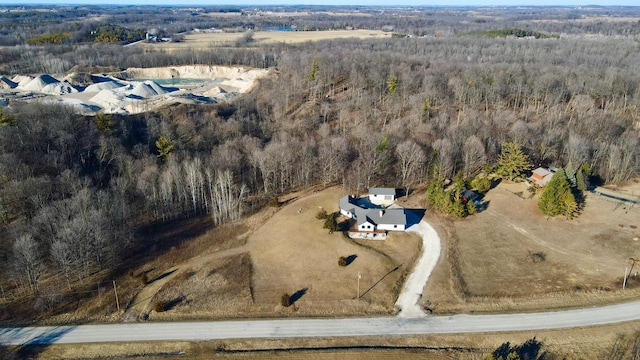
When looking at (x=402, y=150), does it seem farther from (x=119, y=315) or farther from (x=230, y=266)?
(x=119, y=315)

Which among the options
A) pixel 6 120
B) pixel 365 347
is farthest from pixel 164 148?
pixel 365 347

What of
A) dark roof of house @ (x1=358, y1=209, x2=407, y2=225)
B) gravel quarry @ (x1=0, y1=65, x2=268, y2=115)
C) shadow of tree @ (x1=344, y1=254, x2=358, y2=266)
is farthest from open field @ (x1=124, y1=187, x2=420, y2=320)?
gravel quarry @ (x1=0, y1=65, x2=268, y2=115)

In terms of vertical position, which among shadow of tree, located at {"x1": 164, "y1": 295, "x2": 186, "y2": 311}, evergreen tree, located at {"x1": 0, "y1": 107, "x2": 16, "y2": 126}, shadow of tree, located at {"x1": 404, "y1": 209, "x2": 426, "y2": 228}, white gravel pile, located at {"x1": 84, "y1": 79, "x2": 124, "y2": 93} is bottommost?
shadow of tree, located at {"x1": 164, "y1": 295, "x2": 186, "y2": 311}

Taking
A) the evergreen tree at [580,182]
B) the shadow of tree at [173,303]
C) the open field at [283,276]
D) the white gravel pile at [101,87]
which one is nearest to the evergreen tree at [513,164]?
the evergreen tree at [580,182]

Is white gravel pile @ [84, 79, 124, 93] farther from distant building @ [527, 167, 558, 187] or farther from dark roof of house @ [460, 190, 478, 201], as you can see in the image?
distant building @ [527, 167, 558, 187]

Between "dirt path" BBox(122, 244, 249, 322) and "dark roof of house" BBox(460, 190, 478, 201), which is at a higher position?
"dark roof of house" BBox(460, 190, 478, 201)

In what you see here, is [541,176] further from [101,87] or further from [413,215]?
[101,87]
